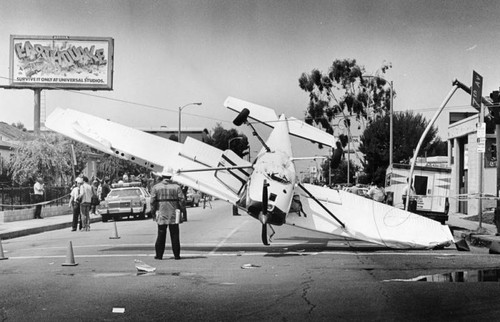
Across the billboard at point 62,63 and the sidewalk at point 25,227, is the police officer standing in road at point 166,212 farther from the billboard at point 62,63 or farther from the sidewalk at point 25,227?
the billboard at point 62,63

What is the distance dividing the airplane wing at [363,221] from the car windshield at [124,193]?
55.7ft

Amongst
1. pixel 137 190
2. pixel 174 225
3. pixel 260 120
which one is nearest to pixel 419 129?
pixel 137 190

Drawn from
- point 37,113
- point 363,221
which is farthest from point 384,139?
point 363,221

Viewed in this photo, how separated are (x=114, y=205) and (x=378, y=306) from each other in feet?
78.6

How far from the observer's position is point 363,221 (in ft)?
52.7

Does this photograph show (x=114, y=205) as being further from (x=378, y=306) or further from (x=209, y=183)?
(x=378, y=306)

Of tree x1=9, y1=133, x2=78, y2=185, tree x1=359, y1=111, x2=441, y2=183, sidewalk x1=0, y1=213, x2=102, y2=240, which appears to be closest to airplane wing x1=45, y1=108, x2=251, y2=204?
sidewalk x1=0, y1=213, x2=102, y2=240

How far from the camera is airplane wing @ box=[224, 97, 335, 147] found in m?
17.2

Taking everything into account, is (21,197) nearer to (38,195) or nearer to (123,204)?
(38,195)

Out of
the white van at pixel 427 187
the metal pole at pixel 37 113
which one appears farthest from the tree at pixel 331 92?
the metal pole at pixel 37 113

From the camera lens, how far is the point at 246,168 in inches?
634

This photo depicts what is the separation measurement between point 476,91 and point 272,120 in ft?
26.0

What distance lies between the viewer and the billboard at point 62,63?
38.0 metres

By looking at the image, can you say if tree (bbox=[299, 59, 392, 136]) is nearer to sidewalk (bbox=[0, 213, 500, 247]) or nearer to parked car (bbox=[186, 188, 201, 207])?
sidewalk (bbox=[0, 213, 500, 247])
